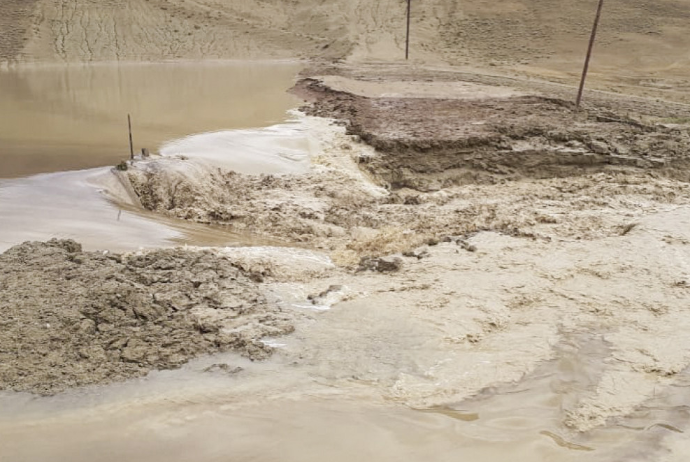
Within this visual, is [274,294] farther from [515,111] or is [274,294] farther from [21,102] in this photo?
[21,102]

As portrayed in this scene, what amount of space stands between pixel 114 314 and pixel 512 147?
7600mm

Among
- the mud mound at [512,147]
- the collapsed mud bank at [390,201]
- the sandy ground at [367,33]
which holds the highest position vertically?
the sandy ground at [367,33]

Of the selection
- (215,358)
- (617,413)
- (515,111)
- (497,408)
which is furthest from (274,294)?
(515,111)

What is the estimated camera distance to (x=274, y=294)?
484 cm

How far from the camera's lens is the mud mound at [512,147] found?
937cm

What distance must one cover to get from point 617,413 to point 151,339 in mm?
3111

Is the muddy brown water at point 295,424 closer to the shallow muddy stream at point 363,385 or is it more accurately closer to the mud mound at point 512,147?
the shallow muddy stream at point 363,385

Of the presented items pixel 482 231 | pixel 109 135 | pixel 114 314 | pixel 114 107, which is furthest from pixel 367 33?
pixel 114 314

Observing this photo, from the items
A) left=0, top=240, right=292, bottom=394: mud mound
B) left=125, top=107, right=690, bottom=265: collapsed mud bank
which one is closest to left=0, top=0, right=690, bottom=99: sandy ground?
left=125, top=107, right=690, bottom=265: collapsed mud bank

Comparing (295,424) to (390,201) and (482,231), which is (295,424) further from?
(390,201)

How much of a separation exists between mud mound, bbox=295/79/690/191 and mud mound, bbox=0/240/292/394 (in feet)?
17.3

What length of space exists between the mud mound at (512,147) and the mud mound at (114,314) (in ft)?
17.3

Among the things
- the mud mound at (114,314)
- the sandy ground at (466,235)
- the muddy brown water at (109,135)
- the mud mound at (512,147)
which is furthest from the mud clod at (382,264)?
the mud mound at (512,147)

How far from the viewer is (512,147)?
977 centimetres
